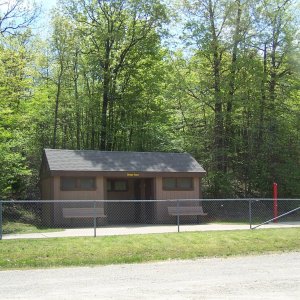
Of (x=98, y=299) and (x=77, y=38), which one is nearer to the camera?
(x=98, y=299)

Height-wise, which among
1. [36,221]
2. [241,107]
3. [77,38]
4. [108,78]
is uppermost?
[77,38]

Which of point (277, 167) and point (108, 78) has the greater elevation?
point (108, 78)

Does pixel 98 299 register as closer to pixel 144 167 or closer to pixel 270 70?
pixel 144 167

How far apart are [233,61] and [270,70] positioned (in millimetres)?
3518

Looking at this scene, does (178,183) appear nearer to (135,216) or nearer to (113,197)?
(135,216)

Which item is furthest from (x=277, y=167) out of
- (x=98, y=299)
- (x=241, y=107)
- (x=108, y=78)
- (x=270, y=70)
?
(x=98, y=299)

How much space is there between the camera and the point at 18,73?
31609 mm

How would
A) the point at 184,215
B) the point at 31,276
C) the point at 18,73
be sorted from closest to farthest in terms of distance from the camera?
the point at 31,276, the point at 184,215, the point at 18,73

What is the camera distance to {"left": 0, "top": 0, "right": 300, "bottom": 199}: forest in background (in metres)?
32.8

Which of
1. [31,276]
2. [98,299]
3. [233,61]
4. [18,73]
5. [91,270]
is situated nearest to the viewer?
[98,299]

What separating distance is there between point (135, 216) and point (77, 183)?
435 centimetres

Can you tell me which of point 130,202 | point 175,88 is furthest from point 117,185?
point 175,88

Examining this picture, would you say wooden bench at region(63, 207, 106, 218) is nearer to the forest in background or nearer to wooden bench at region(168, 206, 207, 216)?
wooden bench at region(168, 206, 207, 216)

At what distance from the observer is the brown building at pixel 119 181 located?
22906 mm
